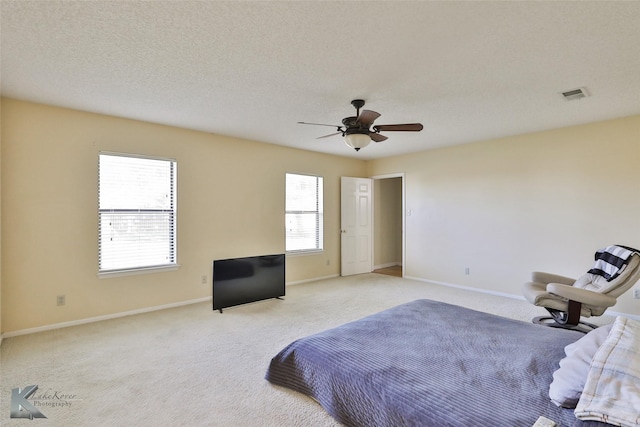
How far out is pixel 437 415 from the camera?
4.59ft

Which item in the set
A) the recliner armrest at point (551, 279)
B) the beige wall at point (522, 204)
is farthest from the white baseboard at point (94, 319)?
the recliner armrest at point (551, 279)

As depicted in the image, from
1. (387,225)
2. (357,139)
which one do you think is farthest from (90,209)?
(387,225)

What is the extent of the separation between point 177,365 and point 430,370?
6.96 feet

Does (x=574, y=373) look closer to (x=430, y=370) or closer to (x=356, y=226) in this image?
(x=430, y=370)

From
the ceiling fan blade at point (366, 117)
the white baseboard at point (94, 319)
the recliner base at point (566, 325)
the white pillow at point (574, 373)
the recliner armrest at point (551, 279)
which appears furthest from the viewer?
the recliner armrest at point (551, 279)

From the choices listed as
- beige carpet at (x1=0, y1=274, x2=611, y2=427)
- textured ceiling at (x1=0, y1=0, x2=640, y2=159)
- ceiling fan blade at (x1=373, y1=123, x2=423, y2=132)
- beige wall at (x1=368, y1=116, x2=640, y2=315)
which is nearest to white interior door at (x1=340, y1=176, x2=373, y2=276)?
beige wall at (x1=368, y1=116, x2=640, y2=315)

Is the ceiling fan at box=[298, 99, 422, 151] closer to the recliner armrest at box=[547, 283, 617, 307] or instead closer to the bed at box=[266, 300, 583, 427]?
the bed at box=[266, 300, 583, 427]

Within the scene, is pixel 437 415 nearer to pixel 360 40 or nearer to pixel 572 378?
pixel 572 378

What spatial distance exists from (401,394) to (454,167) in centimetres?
482

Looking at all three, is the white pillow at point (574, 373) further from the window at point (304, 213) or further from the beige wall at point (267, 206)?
the window at point (304, 213)

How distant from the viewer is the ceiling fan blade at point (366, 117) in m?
2.93

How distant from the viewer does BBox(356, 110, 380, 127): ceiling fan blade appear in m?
2.93

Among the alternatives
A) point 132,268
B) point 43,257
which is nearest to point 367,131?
point 132,268

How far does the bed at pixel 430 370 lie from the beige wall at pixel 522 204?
274cm
